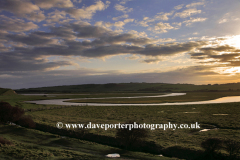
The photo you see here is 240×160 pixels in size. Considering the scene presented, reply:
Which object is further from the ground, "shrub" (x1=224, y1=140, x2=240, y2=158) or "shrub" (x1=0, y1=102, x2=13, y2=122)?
"shrub" (x1=0, y1=102, x2=13, y2=122)

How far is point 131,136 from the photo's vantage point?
19.9m

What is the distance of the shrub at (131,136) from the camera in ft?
65.1

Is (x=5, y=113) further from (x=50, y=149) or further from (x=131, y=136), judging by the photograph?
(x=131, y=136)

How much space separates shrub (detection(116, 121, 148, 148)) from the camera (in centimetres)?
1984

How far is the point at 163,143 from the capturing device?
2030 cm

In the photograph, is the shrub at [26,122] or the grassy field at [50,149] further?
the shrub at [26,122]

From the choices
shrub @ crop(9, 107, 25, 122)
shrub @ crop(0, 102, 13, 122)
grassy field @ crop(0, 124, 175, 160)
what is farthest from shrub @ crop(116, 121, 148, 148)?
shrub @ crop(0, 102, 13, 122)

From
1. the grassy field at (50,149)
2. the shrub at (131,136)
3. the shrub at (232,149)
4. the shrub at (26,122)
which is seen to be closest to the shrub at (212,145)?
the shrub at (232,149)

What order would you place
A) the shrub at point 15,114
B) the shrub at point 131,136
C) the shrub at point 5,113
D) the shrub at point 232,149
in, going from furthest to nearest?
1. the shrub at point 15,114
2. the shrub at point 5,113
3. the shrub at point 131,136
4. the shrub at point 232,149

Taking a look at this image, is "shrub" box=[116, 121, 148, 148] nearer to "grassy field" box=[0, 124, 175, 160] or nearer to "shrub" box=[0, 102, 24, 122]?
"grassy field" box=[0, 124, 175, 160]

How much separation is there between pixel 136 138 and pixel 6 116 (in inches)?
979

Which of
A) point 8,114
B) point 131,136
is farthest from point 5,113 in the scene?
point 131,136

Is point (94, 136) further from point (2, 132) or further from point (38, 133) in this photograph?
point (2, 132)

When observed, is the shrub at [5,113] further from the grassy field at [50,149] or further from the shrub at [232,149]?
the shrub at [232,149]
